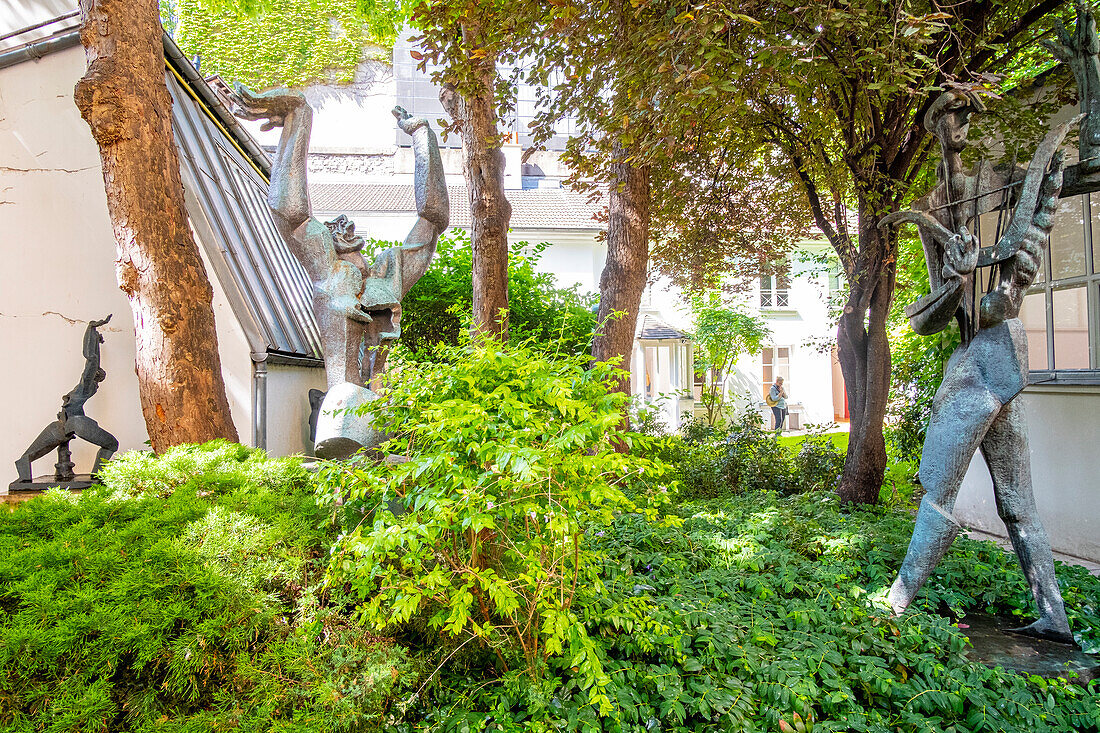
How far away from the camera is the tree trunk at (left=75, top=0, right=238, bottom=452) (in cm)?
435

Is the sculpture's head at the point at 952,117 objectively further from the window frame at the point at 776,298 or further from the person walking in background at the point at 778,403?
the window frame at the point at 776,298

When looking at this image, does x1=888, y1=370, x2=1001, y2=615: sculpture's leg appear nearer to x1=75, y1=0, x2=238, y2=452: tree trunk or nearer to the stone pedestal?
the stone pedestal

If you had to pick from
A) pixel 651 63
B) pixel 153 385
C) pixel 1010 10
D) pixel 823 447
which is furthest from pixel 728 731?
pixel 1010 10

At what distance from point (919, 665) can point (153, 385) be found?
4.96 m

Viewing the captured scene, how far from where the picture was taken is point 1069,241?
646 cm

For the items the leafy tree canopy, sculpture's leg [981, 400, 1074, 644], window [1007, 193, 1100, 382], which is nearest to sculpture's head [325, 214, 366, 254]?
sculpture's leg [981, 400, 1074, 644]

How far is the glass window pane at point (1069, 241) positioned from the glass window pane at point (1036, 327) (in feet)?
1.03

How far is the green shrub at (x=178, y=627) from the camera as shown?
214 cm

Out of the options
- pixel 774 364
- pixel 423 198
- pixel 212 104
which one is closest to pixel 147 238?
pixel 423 198

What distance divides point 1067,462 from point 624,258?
4.95m

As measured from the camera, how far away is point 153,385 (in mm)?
4355

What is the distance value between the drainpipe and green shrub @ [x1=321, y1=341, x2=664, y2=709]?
2.82 meters

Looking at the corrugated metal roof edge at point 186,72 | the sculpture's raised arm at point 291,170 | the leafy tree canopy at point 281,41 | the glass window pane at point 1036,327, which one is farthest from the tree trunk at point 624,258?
the leafy tree canopy at point 281,41

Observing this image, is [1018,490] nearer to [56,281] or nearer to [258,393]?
[258,393]
